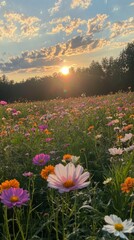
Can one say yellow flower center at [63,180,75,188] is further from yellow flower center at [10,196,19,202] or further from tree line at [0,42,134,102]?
tree line at [0,42,134,102]

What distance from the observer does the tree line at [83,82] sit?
130ft

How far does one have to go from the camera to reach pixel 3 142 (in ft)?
10.9

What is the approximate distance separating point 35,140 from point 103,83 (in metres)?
38.7

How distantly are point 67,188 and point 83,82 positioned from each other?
137ft

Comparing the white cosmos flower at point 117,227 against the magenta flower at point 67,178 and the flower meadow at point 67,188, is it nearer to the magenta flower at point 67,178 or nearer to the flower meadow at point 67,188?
the flower meadow at point 67,188

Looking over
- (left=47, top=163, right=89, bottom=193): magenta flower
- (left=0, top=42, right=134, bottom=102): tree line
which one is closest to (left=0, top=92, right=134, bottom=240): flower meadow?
(left=47, top=163, right=89, bottom=193): magenta flower

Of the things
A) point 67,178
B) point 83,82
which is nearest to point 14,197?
point 67,178

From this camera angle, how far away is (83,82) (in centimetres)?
4241

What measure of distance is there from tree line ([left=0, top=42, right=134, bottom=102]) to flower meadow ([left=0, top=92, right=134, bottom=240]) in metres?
34.9

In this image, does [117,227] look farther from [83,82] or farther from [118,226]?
[83,82]

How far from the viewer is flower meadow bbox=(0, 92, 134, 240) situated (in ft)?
3.86

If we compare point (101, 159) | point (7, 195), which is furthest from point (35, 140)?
point (7, 195)

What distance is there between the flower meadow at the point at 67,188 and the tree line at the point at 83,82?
34.9 meters

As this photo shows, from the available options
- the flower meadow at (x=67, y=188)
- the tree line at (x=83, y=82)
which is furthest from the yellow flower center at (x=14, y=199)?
the tree line at (x=83, y=82)
